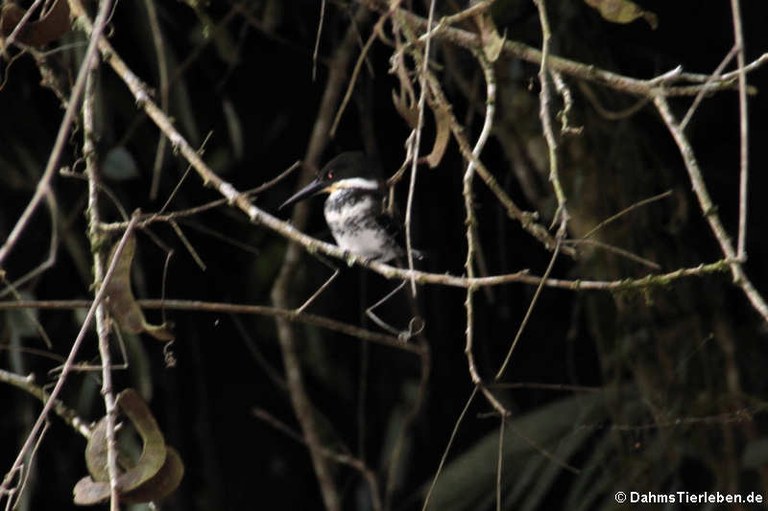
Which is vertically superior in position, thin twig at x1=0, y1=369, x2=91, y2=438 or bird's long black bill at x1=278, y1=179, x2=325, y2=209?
bird's long black bill at x1=278, y1=179, x2=325, y2=209

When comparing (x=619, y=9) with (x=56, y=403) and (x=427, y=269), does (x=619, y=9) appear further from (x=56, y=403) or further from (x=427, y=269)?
(x=427, y=269)

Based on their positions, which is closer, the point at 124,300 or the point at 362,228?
the point at 124,300

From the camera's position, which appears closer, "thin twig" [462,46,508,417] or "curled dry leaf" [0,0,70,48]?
"thin twig" [462,46,508,417]

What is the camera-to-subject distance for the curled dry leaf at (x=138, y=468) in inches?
59.0

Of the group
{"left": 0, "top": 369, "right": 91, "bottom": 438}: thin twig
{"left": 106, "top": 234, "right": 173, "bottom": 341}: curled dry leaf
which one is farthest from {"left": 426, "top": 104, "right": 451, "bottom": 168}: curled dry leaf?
{"left": 0, "top": 369, "right": 91, "bottom": 438}: thin twig

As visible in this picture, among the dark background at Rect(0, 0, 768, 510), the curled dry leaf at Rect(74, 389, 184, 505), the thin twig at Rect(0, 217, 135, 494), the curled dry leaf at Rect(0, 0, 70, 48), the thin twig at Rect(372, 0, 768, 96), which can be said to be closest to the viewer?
the thin twig at Rect(0, 217, 135, 494)

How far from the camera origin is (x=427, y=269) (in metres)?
3.17

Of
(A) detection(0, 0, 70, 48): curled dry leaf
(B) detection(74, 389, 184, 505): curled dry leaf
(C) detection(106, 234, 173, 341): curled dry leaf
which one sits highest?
(A) detection(0, 0, 70, 48): curled dry leaf

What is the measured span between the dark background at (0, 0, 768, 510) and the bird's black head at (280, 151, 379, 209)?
264 mm

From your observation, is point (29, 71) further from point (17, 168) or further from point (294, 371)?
point (294, 371)

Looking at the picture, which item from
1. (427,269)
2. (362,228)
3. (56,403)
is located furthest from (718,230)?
(427,269)

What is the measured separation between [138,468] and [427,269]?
1.70m

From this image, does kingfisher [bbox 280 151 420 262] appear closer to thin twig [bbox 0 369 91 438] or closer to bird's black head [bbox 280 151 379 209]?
bird's black head [bbox 280 151 379 209]

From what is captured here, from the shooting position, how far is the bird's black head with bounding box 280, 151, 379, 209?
2.66 meters
